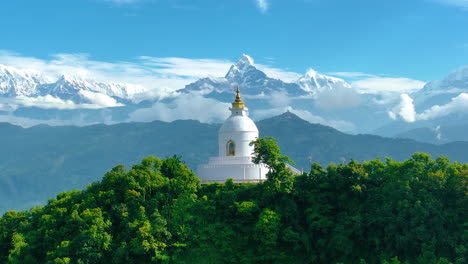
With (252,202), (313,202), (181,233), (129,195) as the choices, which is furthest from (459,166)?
(129,195)

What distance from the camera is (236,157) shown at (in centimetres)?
6619

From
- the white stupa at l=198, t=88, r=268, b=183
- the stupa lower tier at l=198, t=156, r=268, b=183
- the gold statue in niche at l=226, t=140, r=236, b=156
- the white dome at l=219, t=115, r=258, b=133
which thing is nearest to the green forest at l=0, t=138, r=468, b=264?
the stupa lower tier at l=198, t=156, r=268, b=183

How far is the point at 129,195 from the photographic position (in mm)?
57344

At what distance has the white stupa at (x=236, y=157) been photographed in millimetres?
64500

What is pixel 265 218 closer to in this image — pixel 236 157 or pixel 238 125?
pixel 236 157

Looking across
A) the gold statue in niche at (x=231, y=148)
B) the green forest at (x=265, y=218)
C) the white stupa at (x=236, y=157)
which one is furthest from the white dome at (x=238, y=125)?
the green forest at (x=265, y=218)

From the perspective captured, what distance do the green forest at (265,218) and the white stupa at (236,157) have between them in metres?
4.14

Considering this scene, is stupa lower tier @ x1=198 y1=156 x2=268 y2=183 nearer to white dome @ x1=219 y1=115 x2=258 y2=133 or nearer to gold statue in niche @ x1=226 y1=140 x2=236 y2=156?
gold statue in niche @ x1=226 y1=140 x2=236 y2=156

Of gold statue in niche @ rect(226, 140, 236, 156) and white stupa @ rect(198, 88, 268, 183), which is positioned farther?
gold statue in niche @ rect(226, 140, 236, 156)

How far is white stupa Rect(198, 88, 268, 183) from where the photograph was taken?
64.5 meters

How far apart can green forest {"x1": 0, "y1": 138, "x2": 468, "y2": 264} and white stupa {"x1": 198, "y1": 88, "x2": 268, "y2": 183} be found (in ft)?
13.6

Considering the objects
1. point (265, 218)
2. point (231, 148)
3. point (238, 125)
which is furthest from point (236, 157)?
point (265, 218)

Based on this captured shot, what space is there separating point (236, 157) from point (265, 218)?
40.6 feet

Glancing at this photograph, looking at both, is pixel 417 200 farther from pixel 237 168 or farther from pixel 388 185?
pixel 237 168
